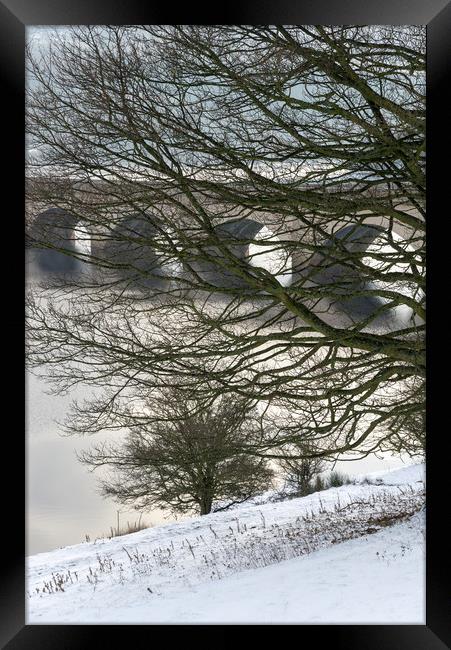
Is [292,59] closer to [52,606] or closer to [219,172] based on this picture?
[219,172]

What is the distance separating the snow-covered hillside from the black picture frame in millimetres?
912

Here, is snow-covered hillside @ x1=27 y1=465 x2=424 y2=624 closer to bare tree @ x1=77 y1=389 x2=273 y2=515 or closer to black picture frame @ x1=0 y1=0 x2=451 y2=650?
bare tree @ x1=77 y1=389 x2=273 y2=515

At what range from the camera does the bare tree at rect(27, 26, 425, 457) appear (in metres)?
5.24

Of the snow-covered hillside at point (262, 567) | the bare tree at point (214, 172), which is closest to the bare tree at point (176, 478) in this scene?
the snow-covered hillside at point (262, 567)

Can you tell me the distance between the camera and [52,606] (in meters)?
5.96

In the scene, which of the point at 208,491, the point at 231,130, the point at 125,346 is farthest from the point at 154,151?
the point at 208,491

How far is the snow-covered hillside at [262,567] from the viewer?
4809 mm

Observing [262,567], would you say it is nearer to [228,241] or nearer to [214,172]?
[228,241]

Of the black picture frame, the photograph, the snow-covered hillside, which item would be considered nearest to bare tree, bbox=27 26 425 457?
the photograph

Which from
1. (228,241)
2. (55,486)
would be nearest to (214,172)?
(228,241)

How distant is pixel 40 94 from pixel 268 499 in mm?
7680
